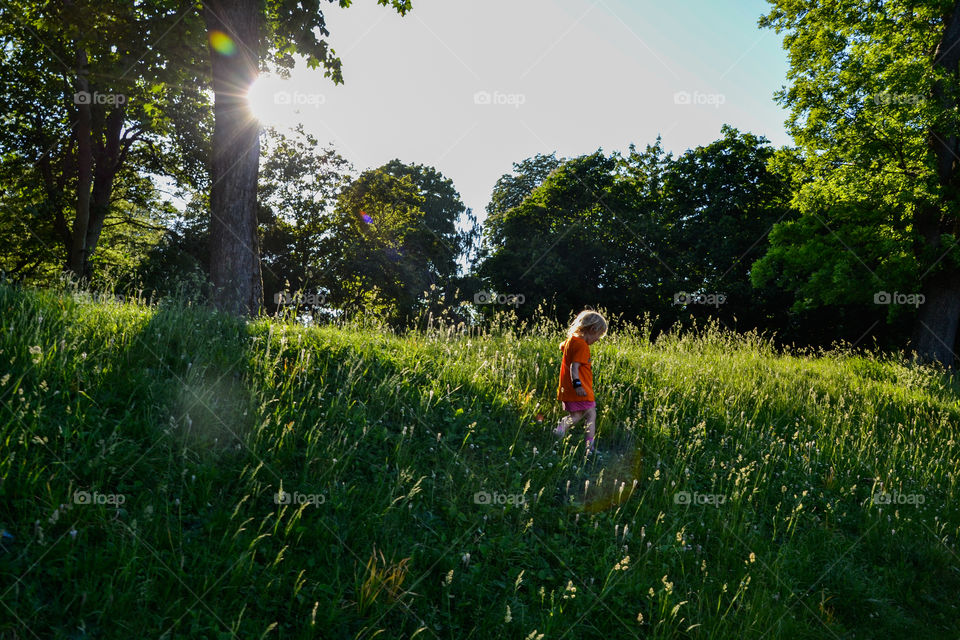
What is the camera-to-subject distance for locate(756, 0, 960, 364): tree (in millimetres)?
12984

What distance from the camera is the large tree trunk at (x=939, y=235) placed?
13484 mm

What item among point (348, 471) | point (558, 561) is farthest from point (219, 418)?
point (558, 561)

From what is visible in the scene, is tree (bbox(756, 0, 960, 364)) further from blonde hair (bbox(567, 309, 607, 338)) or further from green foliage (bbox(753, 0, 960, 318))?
blonde hair (bbox(567, 309, 607, 338))

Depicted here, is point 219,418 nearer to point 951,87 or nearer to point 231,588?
point 231,588

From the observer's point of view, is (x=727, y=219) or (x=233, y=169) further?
(x=727, y=219)

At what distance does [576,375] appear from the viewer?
5.82 metres

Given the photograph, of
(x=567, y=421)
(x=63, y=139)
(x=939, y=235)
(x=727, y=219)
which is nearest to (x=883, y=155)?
(x=939, y=235)

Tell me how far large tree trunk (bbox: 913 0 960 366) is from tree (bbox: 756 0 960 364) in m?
0.03

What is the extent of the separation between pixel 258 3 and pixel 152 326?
→ 7.28 meters

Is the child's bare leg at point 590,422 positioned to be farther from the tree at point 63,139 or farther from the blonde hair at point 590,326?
the tree at point 63,139

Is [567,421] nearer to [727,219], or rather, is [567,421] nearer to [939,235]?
[939,235]

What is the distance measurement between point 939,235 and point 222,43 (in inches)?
725

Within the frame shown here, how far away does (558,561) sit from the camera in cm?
387

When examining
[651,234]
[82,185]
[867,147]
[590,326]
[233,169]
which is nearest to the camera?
[590,326]
